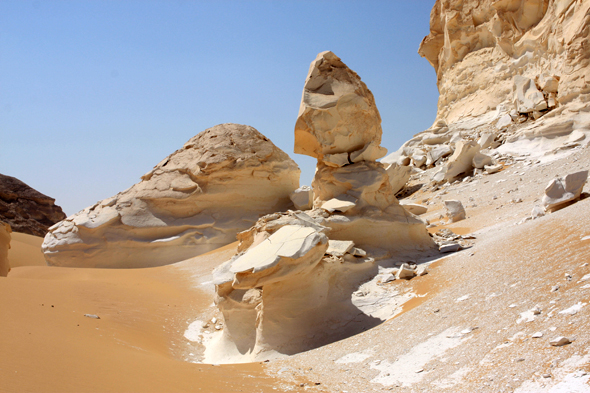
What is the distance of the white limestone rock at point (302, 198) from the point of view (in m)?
11.5

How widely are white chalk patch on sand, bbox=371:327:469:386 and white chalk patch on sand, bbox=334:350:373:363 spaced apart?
23cm

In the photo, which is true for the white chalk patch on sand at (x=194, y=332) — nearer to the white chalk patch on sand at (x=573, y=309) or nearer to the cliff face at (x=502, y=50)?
the white chalk patch on sand at (x=573, y=309)

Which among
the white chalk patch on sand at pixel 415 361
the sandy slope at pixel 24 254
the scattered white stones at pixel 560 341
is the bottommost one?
the white chalk patch on sand at pixel 415 361

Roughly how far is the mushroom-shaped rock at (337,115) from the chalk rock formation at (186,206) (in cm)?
457

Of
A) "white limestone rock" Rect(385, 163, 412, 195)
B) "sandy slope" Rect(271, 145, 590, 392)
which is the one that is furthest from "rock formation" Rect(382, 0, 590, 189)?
"sandy slope" Rect(271, 145, 590, 392)

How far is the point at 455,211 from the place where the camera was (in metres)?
9.06

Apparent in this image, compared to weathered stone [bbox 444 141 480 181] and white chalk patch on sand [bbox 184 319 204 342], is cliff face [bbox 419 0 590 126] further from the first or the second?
white chalk patch on sand [bbox 184 319 204 342]

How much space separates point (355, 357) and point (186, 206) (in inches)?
315

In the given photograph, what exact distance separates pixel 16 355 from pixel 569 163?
35.8ft

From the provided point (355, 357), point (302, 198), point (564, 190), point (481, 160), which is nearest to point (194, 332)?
point (355, 357)

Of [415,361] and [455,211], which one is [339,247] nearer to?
[415,361]

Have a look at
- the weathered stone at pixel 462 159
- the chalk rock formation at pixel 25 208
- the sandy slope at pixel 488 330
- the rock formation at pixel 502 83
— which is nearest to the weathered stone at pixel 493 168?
the rock formation at pixel 502 83

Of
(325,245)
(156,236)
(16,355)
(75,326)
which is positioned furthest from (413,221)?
(156,236)

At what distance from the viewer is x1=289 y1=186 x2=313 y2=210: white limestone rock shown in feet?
37.7
